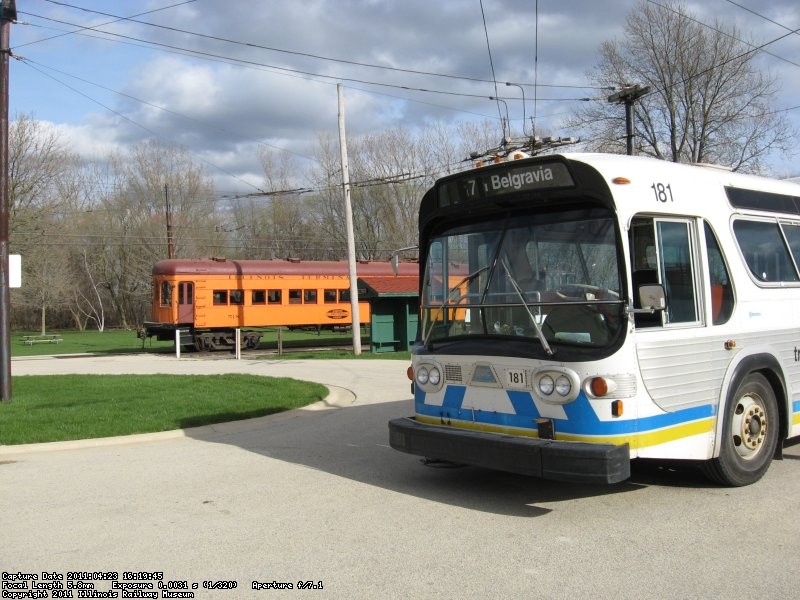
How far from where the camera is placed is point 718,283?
6270mm

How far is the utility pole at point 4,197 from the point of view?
1192cm

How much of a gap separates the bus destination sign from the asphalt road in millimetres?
2579

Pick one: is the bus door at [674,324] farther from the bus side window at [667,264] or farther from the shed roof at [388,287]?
the shed roof at [388,287]

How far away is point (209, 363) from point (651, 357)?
18.5 metres

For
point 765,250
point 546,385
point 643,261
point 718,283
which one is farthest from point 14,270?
point 765,250

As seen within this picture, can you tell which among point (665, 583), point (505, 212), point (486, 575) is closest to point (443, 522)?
point (486, 575)

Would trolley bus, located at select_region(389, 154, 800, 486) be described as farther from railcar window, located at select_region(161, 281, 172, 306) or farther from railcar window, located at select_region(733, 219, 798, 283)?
railcar window, located at select_region(161, 281, 172, 306)

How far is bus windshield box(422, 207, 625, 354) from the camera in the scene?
18.3 feet

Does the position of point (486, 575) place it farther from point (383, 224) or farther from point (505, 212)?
point (383, 224)

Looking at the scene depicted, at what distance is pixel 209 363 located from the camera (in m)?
22.3

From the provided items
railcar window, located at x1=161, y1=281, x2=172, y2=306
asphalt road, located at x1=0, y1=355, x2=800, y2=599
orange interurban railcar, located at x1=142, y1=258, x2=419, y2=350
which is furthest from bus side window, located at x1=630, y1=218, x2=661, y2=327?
railcar window, located at x1=161, y1=281, x2=172, y2=306

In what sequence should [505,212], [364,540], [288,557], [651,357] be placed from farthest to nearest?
[505,212], [651,357], [364,540], [288,557]

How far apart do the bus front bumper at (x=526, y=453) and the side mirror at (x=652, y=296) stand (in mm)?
1034

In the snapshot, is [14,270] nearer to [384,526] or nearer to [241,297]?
[384,526]
